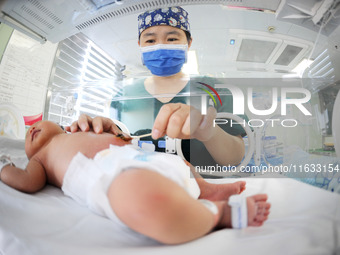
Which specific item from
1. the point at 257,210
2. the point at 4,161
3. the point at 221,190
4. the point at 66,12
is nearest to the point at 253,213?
the point at 257,210

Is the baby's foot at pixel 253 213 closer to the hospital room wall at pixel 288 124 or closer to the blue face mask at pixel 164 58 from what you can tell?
the hospital room wall at pixel 288 124

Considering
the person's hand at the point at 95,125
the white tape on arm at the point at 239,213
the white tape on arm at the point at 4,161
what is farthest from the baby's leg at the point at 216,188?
the white tape on arm at the point at 4,161

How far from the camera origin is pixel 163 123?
1.45 feet

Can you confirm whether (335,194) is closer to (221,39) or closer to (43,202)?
(221,39)

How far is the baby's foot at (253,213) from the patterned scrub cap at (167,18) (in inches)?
19.0

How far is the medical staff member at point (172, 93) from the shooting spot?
1.59ft

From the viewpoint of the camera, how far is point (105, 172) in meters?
0.38

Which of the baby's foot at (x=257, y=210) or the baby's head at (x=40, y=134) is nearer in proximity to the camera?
the baby's foot at (x=257, y=210)

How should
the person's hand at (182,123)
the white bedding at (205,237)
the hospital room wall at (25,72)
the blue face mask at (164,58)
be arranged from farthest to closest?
1. the hospital room wall at (25,72)
2. the blue face mask at (164,58)
3. the person's hand at (182,123)
4. the white bedding at (205,237)

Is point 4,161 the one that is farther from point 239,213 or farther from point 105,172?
point 239,213

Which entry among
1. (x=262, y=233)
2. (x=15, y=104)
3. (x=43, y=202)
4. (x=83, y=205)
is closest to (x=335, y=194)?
(x=262, y=233)

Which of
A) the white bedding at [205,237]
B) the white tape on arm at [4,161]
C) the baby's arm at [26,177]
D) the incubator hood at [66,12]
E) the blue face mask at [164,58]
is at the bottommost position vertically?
the white bedding at [205,237]

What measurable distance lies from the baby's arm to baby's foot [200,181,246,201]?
0.47 metres

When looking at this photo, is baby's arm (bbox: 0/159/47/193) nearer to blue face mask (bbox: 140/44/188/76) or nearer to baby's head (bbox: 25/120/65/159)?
baby's head (bbox: 25/120/65/159)
